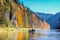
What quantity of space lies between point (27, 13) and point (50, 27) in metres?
33.4

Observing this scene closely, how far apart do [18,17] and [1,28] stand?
18.0m

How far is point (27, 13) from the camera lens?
301ft

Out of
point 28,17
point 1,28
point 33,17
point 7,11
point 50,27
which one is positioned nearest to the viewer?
point 1,28

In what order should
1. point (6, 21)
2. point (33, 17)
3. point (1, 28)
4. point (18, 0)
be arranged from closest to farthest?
point (1, 28) < point (6, 21) < point (18, 0) < point (33, 17)

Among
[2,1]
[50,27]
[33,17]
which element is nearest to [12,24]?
[2,1]

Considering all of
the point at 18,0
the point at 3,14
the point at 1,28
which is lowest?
the point at 1,28

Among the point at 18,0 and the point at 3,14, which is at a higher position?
the point at 18,0

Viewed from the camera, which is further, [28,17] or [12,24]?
[28,17]

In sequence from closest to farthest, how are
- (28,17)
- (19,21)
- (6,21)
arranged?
(6,21) → (19,21) → (28,17)

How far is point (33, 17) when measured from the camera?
327 feet

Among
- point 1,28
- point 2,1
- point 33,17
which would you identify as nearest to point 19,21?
point 2,1

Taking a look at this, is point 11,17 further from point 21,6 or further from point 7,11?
point 21,6

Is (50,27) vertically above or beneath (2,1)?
beneath

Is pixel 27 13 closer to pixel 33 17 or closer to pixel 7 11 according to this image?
pixel 33 17
